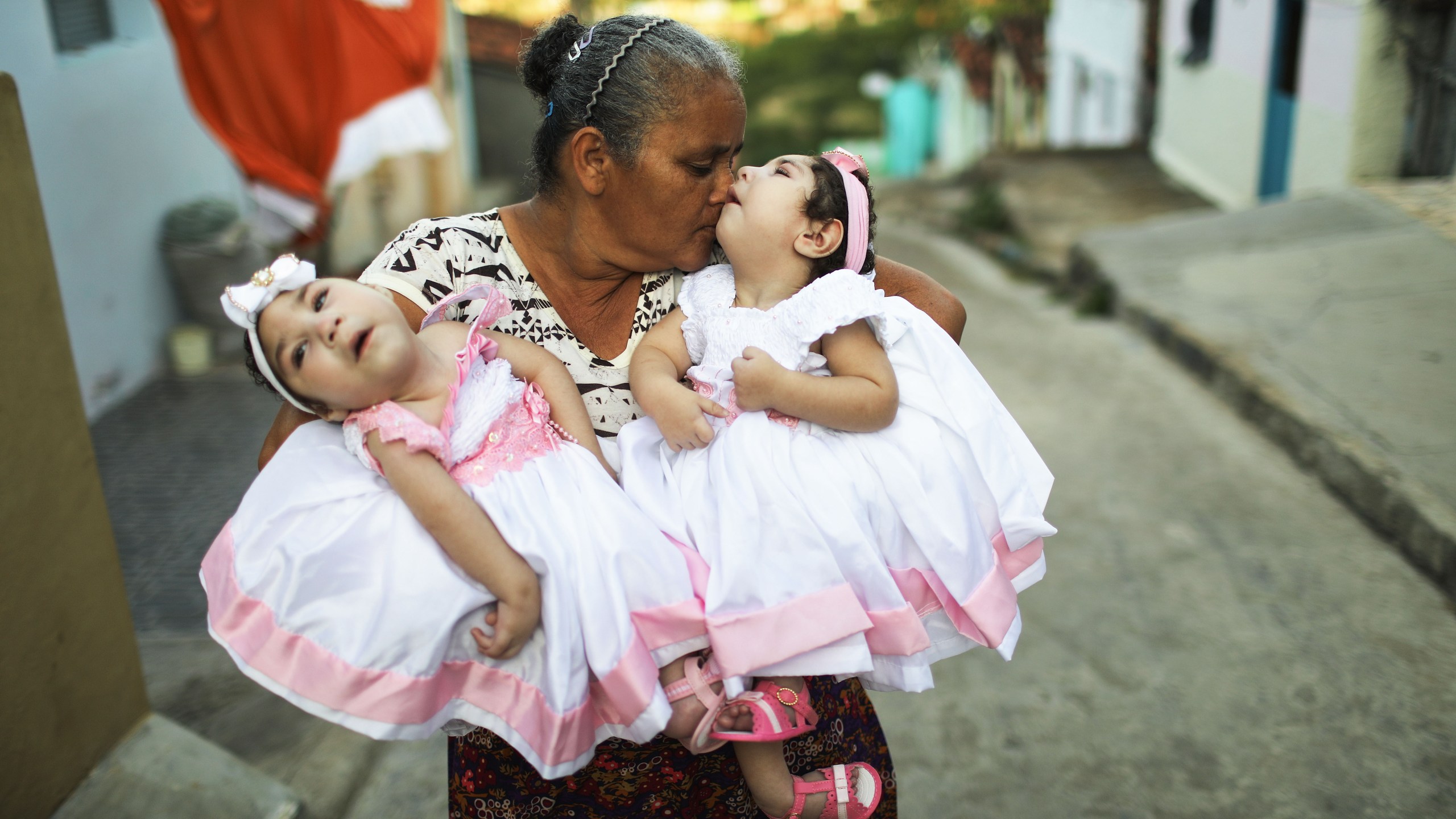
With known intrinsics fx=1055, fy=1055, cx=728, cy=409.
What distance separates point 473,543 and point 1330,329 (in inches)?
200

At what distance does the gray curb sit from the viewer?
3623 millimetres

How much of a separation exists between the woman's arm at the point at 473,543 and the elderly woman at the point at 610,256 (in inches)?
12.9

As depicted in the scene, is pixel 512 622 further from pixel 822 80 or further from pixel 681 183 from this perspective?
pixel 822 80

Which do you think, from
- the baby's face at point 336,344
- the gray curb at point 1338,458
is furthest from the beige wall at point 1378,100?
the baby's face at point 336,344

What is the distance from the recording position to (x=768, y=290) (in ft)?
5.98

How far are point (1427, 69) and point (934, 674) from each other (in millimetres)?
6089

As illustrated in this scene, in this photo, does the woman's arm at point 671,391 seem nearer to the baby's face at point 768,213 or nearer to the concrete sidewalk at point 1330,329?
the baby's face at point 768,213

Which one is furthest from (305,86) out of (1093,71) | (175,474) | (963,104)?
(963,104)

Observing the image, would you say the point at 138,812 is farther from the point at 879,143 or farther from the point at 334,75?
the point at 879,143

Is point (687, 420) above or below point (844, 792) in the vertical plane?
above

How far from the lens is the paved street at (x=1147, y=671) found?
291cm

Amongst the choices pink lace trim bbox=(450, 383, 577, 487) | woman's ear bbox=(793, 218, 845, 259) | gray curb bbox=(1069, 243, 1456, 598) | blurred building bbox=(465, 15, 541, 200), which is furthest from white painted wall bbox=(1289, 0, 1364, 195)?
blurred building bbox=(465, 15, 541, 200)

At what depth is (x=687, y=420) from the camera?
5.55 ft

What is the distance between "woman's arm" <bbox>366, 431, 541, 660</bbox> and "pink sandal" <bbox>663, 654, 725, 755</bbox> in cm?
25
